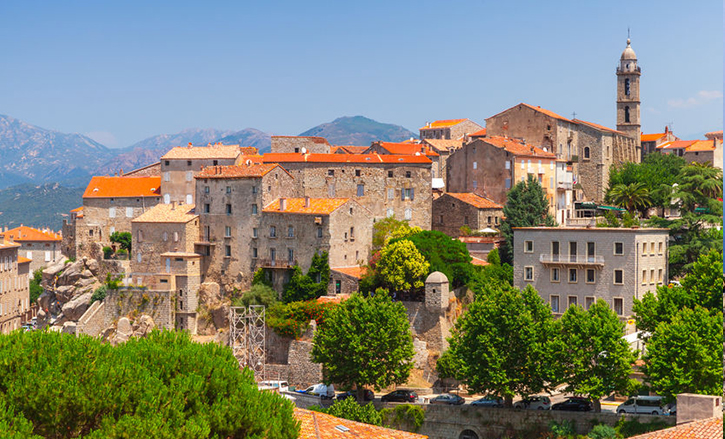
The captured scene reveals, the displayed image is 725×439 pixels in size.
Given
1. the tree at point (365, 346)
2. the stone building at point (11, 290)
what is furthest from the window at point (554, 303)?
the stone building at point (11, 290)

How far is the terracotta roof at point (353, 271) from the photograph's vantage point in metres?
60.7

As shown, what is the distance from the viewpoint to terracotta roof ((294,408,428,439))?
37469mm

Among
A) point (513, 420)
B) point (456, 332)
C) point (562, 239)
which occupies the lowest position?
point (513, 420)

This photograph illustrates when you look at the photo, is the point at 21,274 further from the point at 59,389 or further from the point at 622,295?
the point at 59,389

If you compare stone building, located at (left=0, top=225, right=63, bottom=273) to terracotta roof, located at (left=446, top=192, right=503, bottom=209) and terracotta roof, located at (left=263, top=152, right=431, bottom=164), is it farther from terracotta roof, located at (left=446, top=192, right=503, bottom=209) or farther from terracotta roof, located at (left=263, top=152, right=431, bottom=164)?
terracotta roof, located at (left=446, top=192, right=503, bottom=209)

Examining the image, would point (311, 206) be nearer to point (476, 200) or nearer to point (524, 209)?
point (476, 200)

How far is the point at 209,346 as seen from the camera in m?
36.9

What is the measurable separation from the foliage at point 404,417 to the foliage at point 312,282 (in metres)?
10.9

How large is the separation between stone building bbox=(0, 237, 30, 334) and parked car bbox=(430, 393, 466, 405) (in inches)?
1660

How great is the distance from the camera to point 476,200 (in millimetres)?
71312

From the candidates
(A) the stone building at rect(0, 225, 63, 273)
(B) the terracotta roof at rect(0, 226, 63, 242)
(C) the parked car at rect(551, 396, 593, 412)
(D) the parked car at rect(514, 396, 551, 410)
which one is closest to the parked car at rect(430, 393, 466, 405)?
(D) the parked car at rect(514, 396, 551, 410)

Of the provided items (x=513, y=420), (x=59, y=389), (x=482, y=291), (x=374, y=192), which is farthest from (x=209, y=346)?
(x=374, y=192)

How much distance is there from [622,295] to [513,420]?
34.6ft

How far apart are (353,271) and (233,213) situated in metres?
8.59
